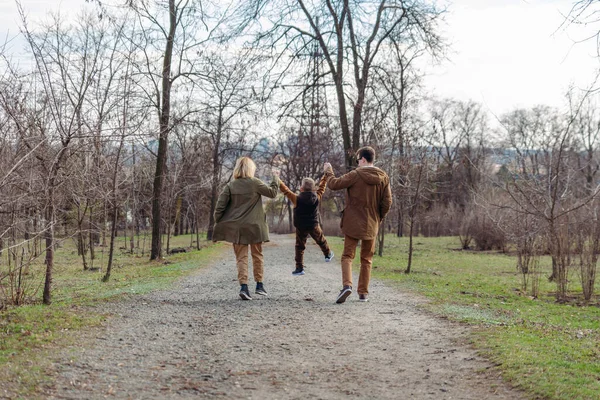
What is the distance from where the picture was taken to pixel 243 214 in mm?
9727

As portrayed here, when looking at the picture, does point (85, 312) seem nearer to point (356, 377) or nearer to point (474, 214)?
point (356, 377)

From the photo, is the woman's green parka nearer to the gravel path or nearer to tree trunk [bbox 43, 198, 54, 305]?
the gravel path

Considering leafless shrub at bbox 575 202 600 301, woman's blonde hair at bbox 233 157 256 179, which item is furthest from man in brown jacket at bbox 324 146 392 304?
leafless shrub at bbox 575 202 600 301

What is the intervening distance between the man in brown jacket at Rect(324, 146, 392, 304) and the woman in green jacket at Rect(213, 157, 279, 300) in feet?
3.93

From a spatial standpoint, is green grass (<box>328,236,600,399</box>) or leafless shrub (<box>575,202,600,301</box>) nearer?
green grass (<box>328,236,600,399</box>)

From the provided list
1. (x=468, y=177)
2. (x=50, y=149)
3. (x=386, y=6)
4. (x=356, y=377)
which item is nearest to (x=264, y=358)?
(x=356, y=377)

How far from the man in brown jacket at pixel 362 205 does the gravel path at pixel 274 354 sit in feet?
2.57

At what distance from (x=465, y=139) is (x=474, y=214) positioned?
38.1 m

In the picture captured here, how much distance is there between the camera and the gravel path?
5.27 m

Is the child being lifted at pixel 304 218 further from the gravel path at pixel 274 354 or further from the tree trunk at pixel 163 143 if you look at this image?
the tree trunk at pixel 163 143

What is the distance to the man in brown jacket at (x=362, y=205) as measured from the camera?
30.5ft

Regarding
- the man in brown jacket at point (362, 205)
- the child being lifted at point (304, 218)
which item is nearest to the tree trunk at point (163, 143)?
the child being lifted at point (304, 218)

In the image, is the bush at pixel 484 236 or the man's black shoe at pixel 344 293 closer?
the man's black shoe at pixel 344 293

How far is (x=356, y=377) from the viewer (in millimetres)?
5648
